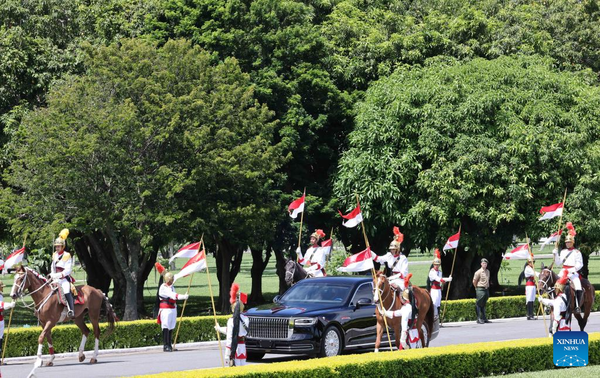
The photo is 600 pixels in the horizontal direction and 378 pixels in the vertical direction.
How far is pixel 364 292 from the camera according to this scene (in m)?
20.5

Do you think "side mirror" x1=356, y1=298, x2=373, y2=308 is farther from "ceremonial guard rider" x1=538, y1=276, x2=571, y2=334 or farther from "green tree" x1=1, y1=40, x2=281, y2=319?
"green tree" x1=1, y1=40, x2=281, y2=319

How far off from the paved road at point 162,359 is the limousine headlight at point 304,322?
1.43 meters

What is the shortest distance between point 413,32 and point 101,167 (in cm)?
1815

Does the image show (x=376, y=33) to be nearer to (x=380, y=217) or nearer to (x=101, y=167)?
(x=380, y=217)

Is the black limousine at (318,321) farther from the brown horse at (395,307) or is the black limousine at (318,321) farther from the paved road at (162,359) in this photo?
the paved road at (162,359)

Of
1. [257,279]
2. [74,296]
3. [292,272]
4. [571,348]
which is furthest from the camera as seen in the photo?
[257,279]

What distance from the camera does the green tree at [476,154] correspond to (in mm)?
37156

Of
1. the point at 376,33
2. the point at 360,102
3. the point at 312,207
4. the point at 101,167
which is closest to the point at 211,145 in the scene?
the point at 101,167

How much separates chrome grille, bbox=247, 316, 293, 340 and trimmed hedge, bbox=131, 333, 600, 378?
3242mm

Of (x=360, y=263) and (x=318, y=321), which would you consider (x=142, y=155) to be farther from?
(x=318, y=321)

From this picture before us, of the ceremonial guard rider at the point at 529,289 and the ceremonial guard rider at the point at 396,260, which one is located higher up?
the ceremonial guard rider at the point at 396,260

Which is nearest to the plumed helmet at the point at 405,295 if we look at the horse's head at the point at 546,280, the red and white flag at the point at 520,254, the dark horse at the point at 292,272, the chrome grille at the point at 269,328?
the chrome grille at the point at 269,328

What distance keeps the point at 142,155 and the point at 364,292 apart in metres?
15.3

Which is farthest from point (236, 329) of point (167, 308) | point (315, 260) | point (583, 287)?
point (315, 260)
